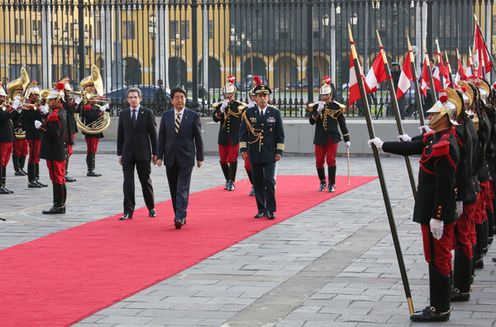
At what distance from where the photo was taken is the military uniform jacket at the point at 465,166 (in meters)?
8.67

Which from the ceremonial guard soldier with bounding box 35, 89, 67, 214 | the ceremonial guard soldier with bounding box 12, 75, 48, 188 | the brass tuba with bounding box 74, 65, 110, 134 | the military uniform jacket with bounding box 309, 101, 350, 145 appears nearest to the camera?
the ceremonial guard soldier with bounding box 35, 89, 67, 214

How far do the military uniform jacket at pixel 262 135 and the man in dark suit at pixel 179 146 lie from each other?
872 mm

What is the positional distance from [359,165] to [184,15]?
6205 mm

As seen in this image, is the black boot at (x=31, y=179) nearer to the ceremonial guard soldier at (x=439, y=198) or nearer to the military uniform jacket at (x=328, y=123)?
the military uniform jacket at (x=328, y=123)

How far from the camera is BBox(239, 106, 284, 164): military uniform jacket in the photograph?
14.7 meters

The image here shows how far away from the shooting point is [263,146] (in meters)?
14.7

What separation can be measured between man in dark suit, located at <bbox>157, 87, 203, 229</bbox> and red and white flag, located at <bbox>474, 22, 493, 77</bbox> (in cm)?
359

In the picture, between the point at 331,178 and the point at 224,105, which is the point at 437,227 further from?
the point at 224,105

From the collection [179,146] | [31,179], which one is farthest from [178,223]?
[31,179]

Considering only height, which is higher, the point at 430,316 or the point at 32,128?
the point at 32,128

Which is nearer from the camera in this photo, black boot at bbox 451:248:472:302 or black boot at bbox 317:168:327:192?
black boot at bbox 451:248:472:302

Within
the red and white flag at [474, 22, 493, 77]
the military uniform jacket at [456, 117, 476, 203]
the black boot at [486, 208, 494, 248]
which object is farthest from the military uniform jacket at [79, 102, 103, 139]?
the military uniform jacket at [456, 117, 476, 203]

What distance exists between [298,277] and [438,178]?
7.51 ft

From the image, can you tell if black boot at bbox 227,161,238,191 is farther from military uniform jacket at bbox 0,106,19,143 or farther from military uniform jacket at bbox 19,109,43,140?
military uniform jacket at bbox 0,106,19,143
